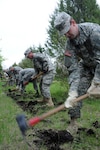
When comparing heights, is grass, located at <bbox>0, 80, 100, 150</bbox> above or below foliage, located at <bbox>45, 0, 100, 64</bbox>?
below

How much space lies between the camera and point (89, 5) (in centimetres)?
3616

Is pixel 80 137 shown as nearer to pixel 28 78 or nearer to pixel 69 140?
pixel 69 140

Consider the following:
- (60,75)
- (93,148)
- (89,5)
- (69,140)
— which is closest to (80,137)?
(69,140)

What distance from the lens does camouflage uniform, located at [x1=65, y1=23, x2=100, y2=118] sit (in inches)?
195

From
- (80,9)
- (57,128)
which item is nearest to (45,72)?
(57,128)

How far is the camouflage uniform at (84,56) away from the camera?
4.96 m

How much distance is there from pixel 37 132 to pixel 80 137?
835 millimetres

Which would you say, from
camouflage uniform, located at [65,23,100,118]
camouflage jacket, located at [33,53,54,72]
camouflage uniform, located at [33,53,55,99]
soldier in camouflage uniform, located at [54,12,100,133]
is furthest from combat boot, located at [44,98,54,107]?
soldier in camouflage uniform, located at [54,12,100,133]

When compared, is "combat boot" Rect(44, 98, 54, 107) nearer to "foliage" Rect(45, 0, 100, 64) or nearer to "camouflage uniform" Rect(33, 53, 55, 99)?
"camouflage uniform" Rect(33, 53, 55, 99)

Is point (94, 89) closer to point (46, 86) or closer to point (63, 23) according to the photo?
point (63, 23)

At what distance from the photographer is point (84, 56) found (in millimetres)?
5508

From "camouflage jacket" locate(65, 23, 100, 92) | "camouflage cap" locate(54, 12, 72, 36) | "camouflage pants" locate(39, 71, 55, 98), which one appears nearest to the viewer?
"camouflage cap" locate(54, 12, 72, 36)

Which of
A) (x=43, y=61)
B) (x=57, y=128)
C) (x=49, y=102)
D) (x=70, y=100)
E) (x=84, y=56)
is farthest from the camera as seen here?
(x=43, y=61)

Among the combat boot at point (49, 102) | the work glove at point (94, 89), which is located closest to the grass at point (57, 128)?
the work glove at point (94, 89)
